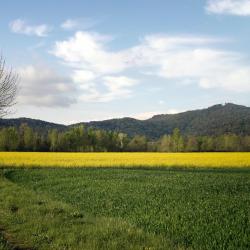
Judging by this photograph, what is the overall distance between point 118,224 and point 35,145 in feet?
367

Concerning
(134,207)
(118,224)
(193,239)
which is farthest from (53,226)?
(134,207)

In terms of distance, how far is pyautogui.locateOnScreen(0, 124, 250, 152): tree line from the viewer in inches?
4917

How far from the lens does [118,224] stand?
14.8m

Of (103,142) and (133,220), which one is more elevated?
(103,142)

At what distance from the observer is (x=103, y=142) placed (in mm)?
138250

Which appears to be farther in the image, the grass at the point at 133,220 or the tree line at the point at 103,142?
the tree line at the point at 103,142

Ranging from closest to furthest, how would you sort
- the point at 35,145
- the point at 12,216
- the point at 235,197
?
the point at 12,216, the point at 235,197, the point at 35,145

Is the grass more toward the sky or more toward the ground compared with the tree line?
more toward the ground

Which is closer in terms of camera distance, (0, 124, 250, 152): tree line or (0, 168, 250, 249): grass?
(0, 168, 250, 249): grass

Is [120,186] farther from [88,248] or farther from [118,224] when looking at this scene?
[88,248]

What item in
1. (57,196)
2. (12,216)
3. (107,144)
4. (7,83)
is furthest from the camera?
(107,144)

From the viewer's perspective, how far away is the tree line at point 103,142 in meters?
125

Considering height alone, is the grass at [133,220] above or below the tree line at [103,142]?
Answer: below

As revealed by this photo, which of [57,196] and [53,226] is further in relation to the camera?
[57,196]
